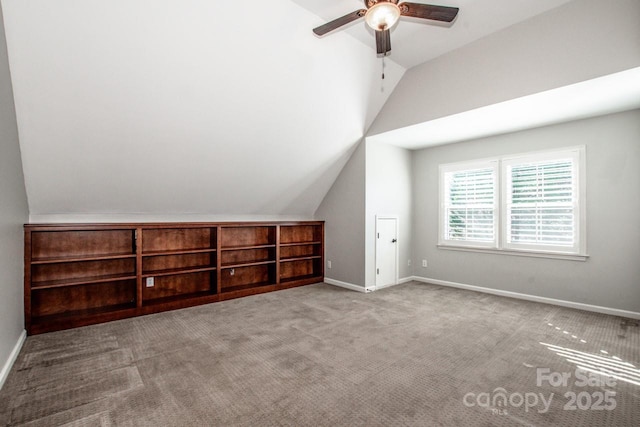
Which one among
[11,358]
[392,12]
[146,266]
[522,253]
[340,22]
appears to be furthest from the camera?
[522,253]

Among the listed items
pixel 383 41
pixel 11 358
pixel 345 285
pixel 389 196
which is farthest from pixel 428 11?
pixel 11 358

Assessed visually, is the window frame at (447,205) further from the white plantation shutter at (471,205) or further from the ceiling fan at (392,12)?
the ceiling fan at (392,12)

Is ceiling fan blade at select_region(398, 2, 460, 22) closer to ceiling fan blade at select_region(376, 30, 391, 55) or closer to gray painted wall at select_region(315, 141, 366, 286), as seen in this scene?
ceiling fan blade at select_region(376, 30, 391, 55)

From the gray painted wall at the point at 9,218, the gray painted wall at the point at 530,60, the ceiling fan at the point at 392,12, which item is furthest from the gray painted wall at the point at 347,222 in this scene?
the gray painted wall at the point at 9,218

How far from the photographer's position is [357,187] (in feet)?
16.7

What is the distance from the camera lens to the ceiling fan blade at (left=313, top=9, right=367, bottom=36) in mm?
A: 2307

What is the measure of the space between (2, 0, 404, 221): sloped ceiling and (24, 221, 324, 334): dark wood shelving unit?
314 mm

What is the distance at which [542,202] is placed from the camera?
4.38 m

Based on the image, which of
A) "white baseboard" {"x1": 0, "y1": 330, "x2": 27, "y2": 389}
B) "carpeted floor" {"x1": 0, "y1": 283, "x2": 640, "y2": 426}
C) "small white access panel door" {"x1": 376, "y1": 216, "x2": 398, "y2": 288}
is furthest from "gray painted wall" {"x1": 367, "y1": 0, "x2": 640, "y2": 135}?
"white baseboard" {"x1": 0, "y1": 330, "x2": 27, "y2": 389}

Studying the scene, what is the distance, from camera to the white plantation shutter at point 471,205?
195 inches

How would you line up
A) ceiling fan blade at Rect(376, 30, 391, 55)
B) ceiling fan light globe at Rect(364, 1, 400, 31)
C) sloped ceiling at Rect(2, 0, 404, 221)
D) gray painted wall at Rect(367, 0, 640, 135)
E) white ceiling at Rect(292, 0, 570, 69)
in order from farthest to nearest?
1. white ceiling at Rect(292, 0, 570, 69)
2. gray painted wall at Rect(367, 0, 640, 135)
3. ceiling fan blade at Rect(376, 30, 391, 55)
4. sloped ceiling at Rect(2, 0, 404, 221)
5. ceiling fan light globe at Rect(364, 1, 400, 31)

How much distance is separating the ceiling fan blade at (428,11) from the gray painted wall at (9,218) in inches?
109

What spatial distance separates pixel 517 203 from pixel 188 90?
470 cm

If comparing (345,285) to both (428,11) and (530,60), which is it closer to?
(530,60)
